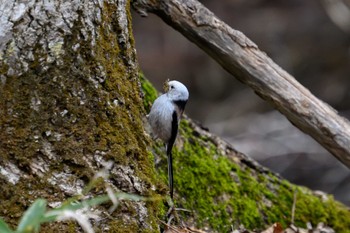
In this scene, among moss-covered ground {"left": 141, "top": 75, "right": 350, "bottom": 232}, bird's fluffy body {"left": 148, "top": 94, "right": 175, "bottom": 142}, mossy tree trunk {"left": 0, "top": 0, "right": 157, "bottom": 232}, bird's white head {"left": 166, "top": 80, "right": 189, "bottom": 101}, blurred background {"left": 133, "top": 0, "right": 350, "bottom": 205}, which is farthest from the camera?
blurred background {"left": 133, "top": 0, "right": 350, "bottom": 205}

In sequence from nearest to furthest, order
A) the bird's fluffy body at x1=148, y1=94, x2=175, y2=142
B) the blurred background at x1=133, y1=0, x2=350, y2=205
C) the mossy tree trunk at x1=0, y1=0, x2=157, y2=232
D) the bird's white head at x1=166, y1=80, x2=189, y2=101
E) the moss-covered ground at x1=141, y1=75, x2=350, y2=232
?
the mossy tree trunk at x1=0, y1=0, x2=157, y2=232, the bird's fluffy body at x1=148, y1=94, x2=175, y2=142, the bird's white head at x1=166, y1=80, x2=189, y2=101, the moss-covered ground at x1=141, y1=75, x2=350, y2=232, the blurred background at x1=133, y1=0, x2=350, y2=205

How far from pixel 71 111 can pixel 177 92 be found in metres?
1.06

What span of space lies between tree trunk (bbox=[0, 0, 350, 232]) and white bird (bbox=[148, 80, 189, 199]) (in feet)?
1.40

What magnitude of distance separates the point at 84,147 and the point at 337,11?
300 inches

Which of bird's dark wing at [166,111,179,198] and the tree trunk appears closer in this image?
the tree trunk

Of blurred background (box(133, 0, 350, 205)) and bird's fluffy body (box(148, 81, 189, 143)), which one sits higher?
blurred background (box(133, 0, 350, 205))

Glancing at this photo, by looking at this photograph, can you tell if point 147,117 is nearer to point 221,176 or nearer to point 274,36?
point 221,176

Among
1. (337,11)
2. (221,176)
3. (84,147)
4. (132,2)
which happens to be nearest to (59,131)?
(84,147)

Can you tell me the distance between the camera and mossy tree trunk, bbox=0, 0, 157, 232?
3.49 m

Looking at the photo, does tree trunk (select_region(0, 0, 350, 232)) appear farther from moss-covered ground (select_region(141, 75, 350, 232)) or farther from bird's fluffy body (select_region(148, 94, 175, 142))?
moss-covered ground (select_region(141, 75, 350, 232))

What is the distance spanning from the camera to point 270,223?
4957mm

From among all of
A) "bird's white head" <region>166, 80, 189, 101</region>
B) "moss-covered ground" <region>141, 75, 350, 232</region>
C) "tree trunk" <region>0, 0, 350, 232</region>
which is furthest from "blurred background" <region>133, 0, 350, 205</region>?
"tree trunk" <region>0, 0, 350, 232</region>

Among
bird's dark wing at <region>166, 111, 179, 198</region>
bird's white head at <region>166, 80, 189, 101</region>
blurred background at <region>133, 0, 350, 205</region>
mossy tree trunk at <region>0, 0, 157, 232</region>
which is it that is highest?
blurred background at <region>133, 0, 350, 205</region>

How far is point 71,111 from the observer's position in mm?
3596
